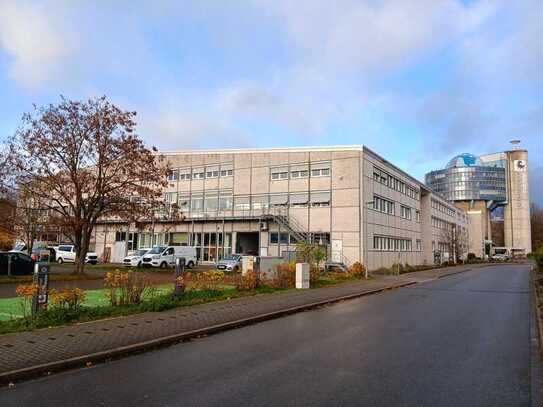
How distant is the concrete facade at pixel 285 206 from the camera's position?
3778 centimetres

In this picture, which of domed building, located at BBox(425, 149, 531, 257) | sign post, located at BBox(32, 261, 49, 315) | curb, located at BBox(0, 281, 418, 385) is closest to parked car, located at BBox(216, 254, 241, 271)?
curb, located at BBox(0, 281, 418, 385)

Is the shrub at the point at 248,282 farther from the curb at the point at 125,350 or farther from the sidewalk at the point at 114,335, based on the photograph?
the curb at the point at 125,350

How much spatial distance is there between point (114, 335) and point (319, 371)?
14.3 feet

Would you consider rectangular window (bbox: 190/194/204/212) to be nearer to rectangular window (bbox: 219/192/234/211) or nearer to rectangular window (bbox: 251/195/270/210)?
rectangular window (bbox: 219/192/234/211)

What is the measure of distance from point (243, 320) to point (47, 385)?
18.6ft

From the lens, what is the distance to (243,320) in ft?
36.9

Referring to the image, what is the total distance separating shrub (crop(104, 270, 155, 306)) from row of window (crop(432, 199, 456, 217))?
2345 inches

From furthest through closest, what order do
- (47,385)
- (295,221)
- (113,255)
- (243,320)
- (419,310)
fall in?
(113,255)
(295,221)
(419,310)
(243,320)
(47,385)

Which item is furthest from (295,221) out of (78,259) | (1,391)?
(1,391)

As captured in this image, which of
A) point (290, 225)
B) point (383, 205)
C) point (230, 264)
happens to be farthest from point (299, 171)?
point (230, 264)

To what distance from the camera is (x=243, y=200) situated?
43812 millimetres

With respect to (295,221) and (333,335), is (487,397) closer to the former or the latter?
(333,335)

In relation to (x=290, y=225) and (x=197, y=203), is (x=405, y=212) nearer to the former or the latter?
(x=290, y=225)

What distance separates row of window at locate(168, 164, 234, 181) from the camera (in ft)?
149
